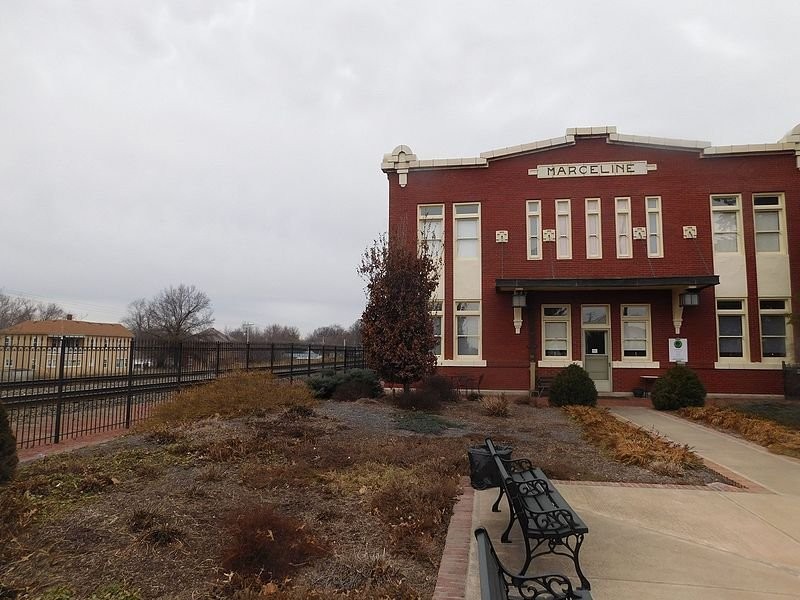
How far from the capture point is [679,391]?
13.6 metres

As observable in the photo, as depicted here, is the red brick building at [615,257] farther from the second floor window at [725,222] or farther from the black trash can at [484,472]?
the black trash can at [484,472]

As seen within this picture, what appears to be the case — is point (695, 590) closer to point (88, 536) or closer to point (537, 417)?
point (88, 536)

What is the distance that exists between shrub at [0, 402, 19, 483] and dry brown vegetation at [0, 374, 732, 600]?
0.20m

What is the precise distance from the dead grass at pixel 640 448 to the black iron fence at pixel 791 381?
9.47 metres

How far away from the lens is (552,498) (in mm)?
4164

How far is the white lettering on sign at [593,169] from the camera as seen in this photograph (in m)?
18.0

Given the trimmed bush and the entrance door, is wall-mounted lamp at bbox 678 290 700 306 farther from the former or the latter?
the trimmed bush

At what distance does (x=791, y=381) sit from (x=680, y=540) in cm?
1531

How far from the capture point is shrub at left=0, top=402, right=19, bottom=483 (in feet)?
16.6

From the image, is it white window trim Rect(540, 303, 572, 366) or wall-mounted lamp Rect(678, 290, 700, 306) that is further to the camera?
white window trim Rect(540, 303, 572, 366)

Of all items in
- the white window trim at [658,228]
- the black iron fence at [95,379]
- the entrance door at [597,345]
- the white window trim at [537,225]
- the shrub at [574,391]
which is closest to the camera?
the black iron fence at [95,379]

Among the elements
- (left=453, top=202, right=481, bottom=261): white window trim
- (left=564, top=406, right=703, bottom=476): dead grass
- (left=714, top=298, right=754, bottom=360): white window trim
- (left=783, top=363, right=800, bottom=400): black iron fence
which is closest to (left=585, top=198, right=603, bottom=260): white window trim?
(left=453, top=202, right=481, bottom=261): white window trim

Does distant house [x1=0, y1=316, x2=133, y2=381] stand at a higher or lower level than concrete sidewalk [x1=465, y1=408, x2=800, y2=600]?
higher

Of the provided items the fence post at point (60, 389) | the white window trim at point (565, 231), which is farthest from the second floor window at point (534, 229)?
the fence post at point (60, 389)
